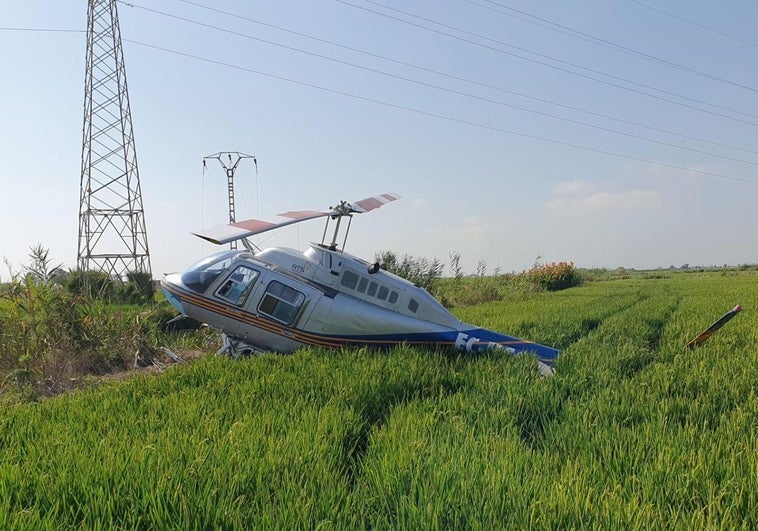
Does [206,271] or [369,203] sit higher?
[369,203]

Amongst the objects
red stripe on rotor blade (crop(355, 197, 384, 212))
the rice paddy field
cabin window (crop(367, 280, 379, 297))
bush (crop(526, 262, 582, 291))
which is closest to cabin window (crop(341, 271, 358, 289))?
cabin window (crop(367, 280, 379, 297))

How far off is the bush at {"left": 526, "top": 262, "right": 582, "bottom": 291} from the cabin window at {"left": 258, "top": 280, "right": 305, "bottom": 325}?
25.4 meters

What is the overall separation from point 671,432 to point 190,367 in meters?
5.00

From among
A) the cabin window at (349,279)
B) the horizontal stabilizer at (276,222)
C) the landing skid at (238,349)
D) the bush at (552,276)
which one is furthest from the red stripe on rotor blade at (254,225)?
the bush at (552,276)

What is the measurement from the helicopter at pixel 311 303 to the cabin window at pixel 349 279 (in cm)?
Result: 2

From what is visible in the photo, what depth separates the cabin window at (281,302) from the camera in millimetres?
7488

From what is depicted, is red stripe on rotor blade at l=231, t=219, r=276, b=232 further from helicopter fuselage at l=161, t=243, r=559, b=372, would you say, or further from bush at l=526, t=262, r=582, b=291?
bush at l=526, t=262, r=582, b=291

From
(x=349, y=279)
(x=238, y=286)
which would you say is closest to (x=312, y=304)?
(x=349, y=279)

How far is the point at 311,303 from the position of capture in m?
7.45

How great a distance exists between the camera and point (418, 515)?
2307mm

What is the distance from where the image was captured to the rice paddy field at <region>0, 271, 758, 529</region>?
2379 millimetres

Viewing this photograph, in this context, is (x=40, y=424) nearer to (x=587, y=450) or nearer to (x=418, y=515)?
(x=418, y=515)

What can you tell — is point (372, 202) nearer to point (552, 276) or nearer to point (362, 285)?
point (362, 285)

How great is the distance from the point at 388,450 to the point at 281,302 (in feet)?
15.2
